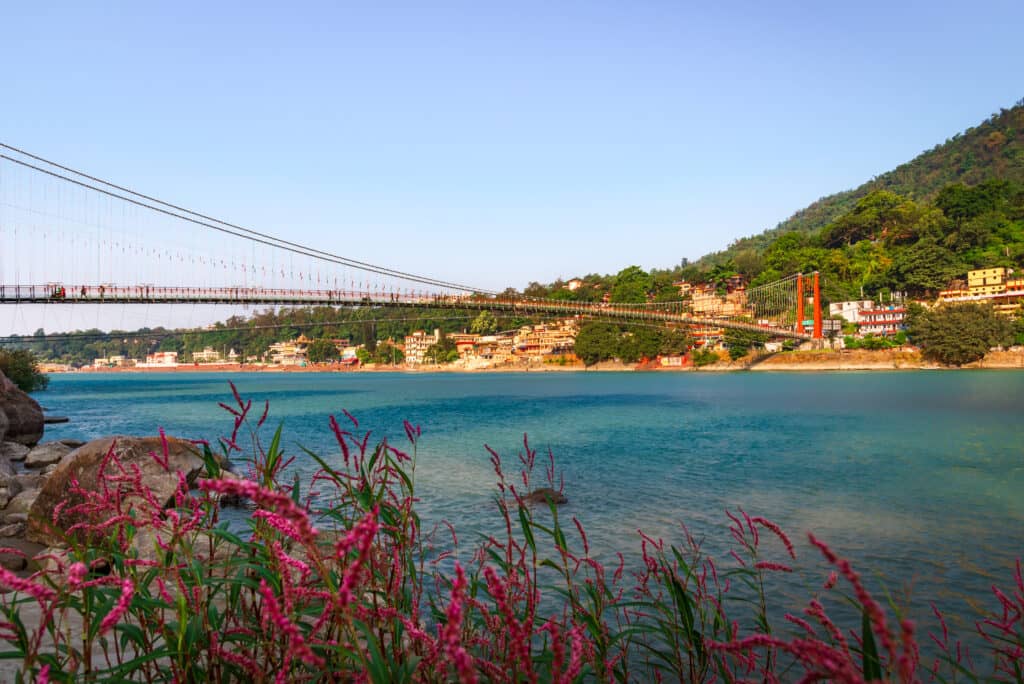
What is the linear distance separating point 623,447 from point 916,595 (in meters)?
12.4

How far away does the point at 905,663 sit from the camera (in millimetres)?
571

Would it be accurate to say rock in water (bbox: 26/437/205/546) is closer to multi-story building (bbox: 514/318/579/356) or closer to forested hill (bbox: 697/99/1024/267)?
multi-story building (bbox: 514/318/579/356)

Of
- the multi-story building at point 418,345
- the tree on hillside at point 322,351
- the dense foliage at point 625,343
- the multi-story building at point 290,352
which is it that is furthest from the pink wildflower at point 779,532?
the multi-story building at point 290,352

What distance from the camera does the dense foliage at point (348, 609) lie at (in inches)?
33.3

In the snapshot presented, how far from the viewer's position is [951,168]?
146 m

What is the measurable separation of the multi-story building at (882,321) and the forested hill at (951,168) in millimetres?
61491

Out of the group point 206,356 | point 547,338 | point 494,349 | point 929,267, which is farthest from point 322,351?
point 929,267

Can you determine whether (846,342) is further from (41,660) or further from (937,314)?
(41,660)

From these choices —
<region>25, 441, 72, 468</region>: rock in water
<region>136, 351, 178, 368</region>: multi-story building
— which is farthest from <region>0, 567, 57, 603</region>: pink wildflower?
<region>136, 351, 178, 368</region>: multi-story building

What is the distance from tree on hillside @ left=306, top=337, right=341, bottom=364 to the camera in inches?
5522

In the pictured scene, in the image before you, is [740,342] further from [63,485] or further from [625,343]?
[63,485]

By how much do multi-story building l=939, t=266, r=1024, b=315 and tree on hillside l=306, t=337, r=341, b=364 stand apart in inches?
4499

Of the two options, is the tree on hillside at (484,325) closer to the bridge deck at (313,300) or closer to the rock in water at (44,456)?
the bridge deck at (313,300)

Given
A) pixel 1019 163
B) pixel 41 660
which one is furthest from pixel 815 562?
pixel 1019 163
